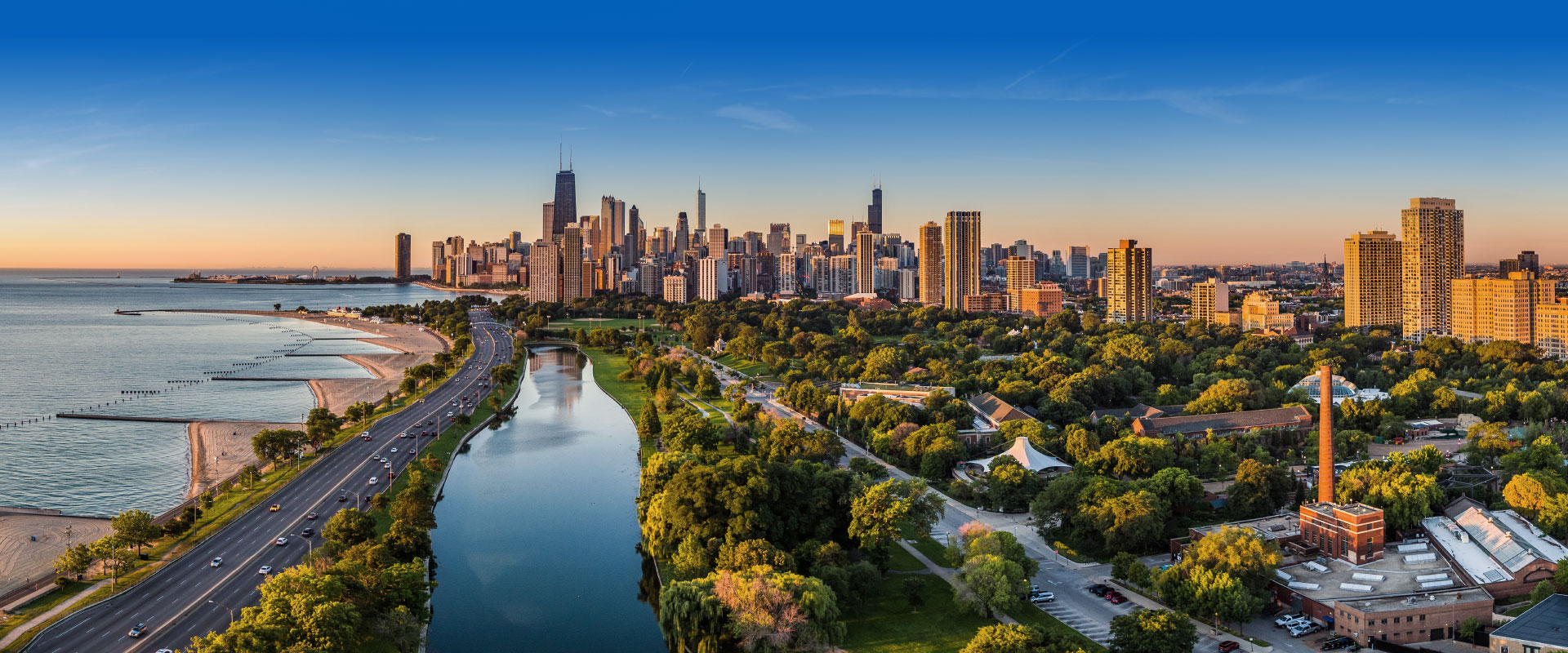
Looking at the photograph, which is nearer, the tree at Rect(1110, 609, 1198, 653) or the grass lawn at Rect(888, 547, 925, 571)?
the tree at Rect(1110, 609, 1198, 653)

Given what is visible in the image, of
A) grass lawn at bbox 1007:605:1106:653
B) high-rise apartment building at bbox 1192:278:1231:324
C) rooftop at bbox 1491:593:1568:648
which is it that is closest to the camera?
rooftop at bbox 1491:593:1568:648

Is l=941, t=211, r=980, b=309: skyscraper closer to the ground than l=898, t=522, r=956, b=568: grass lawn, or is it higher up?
higher up

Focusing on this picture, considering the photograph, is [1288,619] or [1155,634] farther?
[1288,619]

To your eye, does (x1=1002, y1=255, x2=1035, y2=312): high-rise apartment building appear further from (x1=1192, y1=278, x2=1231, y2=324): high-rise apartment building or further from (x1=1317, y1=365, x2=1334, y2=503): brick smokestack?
(x1=1317, y1=365, x2=1334, y2=503): brick smokestack

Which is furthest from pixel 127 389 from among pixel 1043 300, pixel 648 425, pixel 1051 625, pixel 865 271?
pixel 865 271

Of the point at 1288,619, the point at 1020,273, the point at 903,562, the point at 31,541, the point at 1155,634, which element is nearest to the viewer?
the point at 1155,634

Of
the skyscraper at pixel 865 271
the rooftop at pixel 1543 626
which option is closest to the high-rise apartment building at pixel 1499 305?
the rooftop at pixel 1543 626

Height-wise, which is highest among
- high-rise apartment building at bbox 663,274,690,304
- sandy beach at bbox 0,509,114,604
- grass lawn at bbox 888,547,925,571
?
high-rise apartment building at bbox 663,274,690,304

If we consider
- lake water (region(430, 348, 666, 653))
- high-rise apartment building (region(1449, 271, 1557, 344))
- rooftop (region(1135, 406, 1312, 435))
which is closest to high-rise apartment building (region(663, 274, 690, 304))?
high-rise apartment building (region(1449, 271, 1557, 344))

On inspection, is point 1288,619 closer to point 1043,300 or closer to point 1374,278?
point 1374,278
